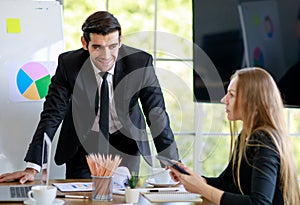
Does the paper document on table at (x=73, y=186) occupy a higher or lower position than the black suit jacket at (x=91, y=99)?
lower

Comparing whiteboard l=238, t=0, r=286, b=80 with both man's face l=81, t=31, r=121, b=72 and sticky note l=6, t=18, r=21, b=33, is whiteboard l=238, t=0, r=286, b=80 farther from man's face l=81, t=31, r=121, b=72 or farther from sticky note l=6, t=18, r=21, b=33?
sticky note l=6, t=18, r=21, b=33

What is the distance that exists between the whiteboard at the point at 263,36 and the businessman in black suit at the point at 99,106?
0.65m

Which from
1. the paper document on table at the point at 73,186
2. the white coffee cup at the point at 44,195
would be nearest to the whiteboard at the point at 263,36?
the paper document on table at the point at 73,186

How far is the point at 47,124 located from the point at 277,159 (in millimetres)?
1130

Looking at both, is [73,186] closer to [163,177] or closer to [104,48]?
[163,177]

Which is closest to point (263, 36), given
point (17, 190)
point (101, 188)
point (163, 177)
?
point (163, 177)

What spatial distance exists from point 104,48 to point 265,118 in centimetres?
84

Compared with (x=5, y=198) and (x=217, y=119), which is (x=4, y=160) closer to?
(x=5, y=198)

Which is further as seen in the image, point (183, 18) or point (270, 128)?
point (183, 18)

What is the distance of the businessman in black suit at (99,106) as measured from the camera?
2.60 meters

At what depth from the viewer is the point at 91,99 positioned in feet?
8.67

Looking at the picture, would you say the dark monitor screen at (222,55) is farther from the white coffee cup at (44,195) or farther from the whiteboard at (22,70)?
the white coffee cup at (44,195)

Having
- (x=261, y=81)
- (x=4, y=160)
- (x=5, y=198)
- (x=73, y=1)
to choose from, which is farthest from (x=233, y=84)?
(x=73, y=1)

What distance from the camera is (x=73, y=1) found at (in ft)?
12.2
